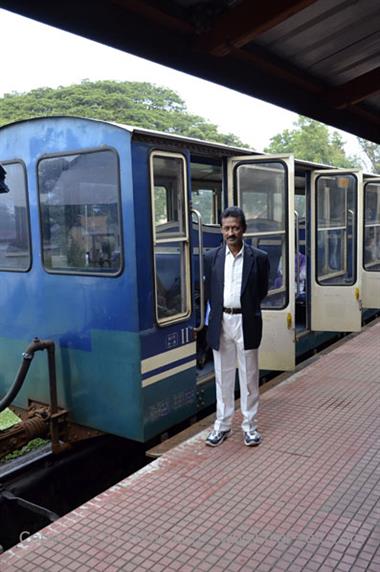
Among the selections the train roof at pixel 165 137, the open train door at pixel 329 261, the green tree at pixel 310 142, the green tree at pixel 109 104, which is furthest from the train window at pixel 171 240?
the green tree at pixel 310 142

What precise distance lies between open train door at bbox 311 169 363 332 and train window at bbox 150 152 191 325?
2809 mm

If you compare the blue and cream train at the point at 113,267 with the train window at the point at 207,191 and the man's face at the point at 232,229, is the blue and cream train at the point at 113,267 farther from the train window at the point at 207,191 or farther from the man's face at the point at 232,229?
the train window at the point at 207,191

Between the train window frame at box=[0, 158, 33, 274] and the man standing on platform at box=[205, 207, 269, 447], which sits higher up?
the train window frame at box=[0, 158, 33, 274]

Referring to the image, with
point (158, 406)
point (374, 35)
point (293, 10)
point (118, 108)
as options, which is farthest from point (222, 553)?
point (118, 108)

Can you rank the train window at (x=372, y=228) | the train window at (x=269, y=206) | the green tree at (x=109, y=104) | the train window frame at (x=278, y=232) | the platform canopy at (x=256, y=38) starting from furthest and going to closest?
the green tree at (x=109, y=104)
the train window at (x=372, y=228)
the train window at (x=269, y=206)
the train window frame at (x=278, y=232)
the platform canopy at (x=256, y=38)

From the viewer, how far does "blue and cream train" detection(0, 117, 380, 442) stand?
3752 millimetres

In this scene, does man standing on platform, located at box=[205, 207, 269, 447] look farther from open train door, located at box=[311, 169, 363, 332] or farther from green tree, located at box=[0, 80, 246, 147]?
green tree, located at box=[0, 80, 246, 147]

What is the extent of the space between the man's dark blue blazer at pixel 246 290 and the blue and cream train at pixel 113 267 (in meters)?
0.38

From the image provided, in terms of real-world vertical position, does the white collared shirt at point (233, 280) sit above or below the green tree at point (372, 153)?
below

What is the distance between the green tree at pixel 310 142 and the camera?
30.5m

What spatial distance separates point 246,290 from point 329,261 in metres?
3.46

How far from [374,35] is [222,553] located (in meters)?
4.16

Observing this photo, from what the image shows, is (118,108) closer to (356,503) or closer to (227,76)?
(227,76)

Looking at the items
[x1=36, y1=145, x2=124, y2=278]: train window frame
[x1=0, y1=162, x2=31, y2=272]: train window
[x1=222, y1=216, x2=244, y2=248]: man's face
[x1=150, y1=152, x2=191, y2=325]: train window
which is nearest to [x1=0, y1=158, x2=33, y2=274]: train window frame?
[x1=0, y1=162, x2=31, y2=272]: train window
